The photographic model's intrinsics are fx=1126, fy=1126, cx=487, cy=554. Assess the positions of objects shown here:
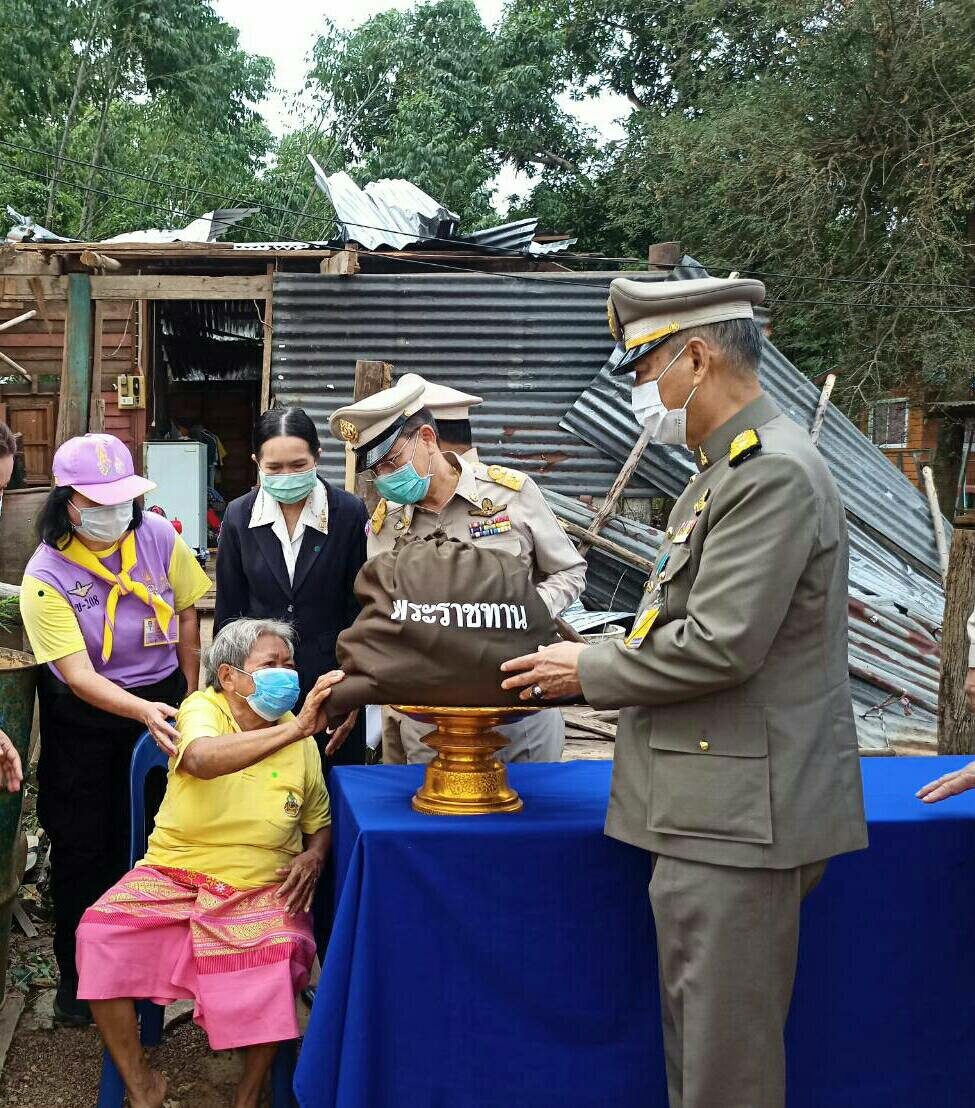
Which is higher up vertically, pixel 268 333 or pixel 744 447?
pixel 268 333

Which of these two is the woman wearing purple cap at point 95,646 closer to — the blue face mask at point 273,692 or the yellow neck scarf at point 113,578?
the yellow neck scarf at point 113,578

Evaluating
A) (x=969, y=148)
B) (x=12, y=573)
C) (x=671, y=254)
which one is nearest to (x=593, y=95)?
(x=969, y=148)

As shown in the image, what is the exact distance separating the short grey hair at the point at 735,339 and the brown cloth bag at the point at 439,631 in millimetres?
592

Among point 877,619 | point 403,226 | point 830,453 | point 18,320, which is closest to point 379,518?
point 877,619

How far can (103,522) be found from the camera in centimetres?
319

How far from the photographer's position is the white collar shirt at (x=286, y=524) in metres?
3.37

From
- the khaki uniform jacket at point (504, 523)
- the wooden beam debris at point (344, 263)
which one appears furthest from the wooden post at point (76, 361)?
the khaki uniform jacket at point (504, 523)

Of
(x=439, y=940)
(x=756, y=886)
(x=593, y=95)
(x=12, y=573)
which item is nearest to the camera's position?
(x=756, y=886)

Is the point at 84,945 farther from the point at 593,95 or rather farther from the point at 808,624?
the point at 593,95

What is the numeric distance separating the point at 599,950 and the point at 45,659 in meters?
1.76

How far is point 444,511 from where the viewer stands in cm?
307

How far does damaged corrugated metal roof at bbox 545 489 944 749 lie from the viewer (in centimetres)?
743

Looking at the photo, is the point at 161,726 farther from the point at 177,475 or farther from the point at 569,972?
the point at 177,475

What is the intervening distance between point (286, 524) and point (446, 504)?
0.59 m
